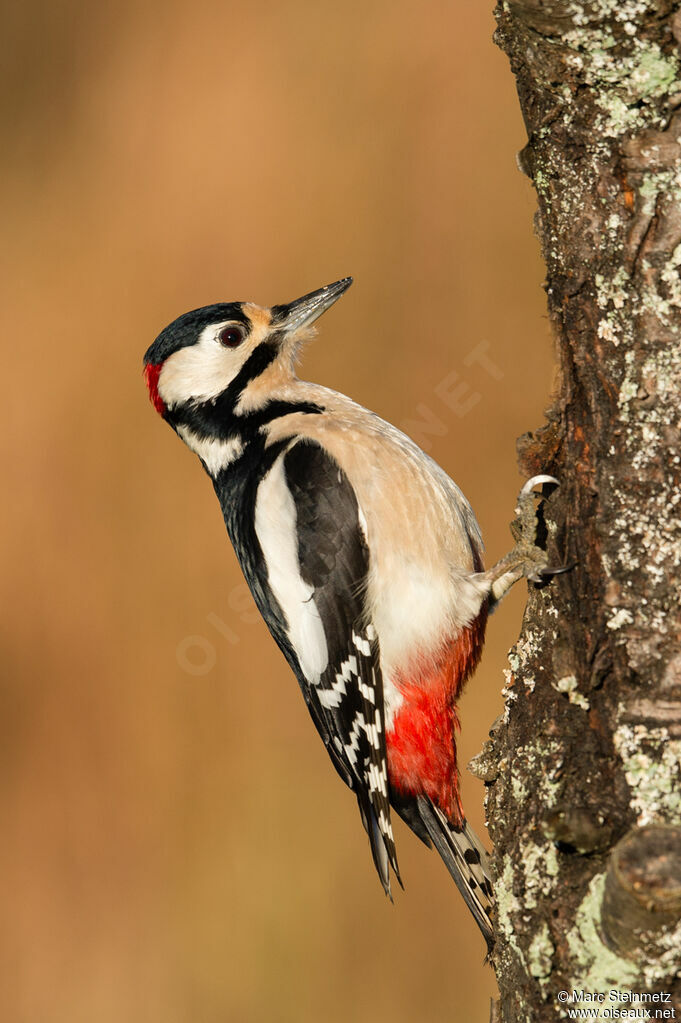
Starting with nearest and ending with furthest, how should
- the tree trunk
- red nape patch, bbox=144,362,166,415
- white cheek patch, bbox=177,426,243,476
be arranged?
the tree trunk, white cheek patch, bbox=177,426,243,476, red nape patch, bbox=144,362,166,415

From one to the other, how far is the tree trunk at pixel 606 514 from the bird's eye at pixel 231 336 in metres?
1.30

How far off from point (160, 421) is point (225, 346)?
152 cm

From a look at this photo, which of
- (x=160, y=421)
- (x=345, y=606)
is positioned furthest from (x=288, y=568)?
(x=160, y=421)

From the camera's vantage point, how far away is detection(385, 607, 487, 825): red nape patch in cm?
252

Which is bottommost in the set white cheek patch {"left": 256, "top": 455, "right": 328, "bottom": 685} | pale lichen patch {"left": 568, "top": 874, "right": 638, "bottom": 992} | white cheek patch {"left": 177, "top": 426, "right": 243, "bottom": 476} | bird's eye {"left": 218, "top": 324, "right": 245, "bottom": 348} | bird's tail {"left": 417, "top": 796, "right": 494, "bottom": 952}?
bird's tail {"left": 417, "top": 796, "right": 494, "bottom": 952}

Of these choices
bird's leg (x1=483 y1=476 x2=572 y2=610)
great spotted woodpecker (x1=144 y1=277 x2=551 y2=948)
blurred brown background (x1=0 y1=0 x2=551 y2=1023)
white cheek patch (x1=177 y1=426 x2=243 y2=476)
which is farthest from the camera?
blurred brown background (x1=0 y1=0 x2=551 y2=1023)

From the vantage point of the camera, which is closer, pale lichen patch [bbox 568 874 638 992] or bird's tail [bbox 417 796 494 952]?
pale lichen patch [bbox 568 874 638 992]

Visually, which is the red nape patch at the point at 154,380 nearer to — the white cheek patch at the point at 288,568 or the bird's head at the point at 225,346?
the bird's head at the point at 225,346

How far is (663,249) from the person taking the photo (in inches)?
61.9

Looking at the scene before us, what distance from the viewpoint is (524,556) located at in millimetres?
2123

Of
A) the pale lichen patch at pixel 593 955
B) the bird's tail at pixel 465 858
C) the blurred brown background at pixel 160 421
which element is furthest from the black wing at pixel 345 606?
the blurred brown background at pixel 160 421

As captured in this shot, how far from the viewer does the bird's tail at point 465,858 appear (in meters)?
2.16

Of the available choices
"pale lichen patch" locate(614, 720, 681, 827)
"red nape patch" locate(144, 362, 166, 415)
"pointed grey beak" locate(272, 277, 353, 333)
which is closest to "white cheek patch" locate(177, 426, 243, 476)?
"red nape patch" locate(144, 362, 166, 415)

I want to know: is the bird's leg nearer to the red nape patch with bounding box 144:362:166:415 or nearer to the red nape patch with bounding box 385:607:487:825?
the red nape patch with bounding box 385:607:487:825
